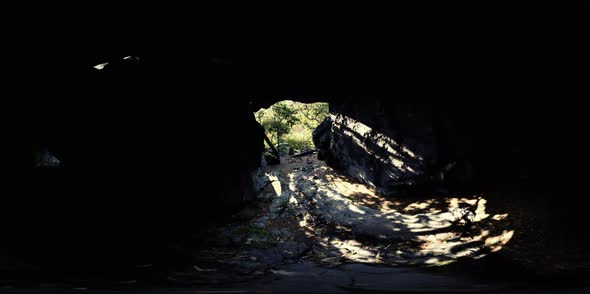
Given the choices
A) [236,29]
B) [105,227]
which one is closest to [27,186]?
[105,227]

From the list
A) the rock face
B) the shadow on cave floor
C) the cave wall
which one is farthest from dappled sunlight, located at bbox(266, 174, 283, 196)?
the rock face

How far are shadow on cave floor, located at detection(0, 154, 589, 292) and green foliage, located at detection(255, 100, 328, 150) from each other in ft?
36.7

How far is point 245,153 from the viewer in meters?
10.2

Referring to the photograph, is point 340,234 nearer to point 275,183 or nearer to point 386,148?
point 386,148

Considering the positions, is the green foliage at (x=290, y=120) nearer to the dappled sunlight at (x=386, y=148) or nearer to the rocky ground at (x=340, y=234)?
the dappled sunlight at (x=386, y=148)

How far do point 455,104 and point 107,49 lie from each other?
10989mm

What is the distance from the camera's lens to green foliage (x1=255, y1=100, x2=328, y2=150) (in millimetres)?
22609

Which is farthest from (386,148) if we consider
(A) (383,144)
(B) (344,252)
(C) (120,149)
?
(C) (120,149)

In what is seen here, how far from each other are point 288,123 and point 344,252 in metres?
15.7

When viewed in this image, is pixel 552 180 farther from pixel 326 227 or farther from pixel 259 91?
pixel 259 91

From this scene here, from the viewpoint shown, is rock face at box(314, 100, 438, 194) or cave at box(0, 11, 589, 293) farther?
rock face at box(314, 100, 438, 194)

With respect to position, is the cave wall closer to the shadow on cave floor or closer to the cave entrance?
the shadow on cave floor

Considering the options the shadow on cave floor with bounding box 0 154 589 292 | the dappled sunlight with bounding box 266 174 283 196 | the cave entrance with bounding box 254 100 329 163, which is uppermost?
the cave entrance with bounding box 254 100 329 163

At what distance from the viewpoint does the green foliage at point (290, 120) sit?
74.2 feet
